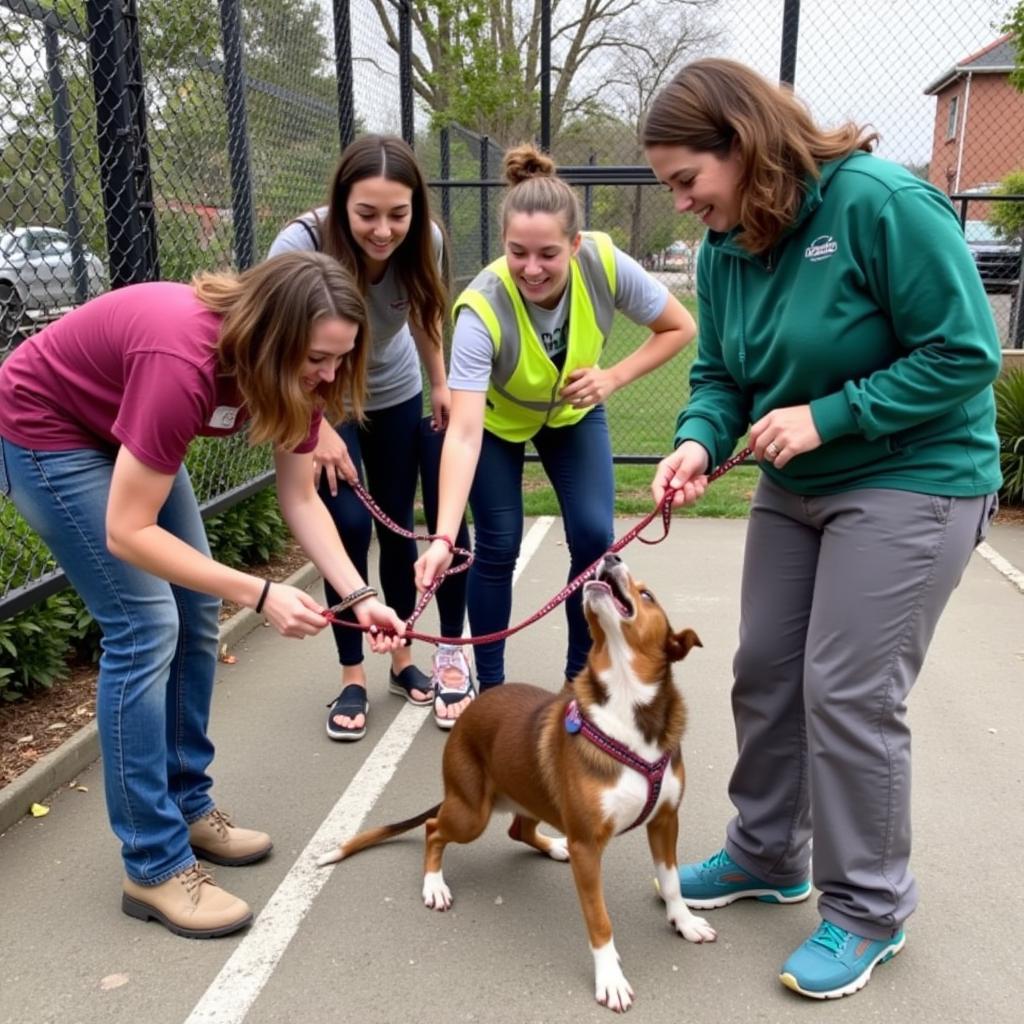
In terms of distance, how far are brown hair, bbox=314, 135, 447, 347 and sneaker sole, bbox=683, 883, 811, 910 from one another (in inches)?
96.7

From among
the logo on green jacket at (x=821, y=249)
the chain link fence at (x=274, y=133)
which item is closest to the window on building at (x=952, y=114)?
the chain link fence at (x=274, y=133)

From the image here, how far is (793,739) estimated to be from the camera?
9.44ft

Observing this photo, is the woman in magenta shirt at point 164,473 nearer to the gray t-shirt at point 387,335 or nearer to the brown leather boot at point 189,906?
the brown leather boot at point 189,906

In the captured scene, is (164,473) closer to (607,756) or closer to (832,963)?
(607,756)

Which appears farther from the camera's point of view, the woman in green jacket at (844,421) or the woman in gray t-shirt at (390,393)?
the woman in gray t-shirt at (390,393)

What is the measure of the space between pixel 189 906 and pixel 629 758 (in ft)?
4.56

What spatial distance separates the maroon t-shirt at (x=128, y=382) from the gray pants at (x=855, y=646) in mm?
1440

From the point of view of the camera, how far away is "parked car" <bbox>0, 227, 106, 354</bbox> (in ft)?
15.4

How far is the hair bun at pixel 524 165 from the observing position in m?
3.68

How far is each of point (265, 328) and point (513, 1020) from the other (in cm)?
189

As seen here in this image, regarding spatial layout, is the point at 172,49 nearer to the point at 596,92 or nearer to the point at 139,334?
the point at 139,334

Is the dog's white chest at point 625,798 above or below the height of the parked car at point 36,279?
below

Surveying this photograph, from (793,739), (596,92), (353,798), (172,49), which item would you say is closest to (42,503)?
(353,798)

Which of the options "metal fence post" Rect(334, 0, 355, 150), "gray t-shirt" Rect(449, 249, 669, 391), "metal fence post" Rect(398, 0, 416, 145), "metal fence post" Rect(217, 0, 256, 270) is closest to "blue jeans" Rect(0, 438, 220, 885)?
"gray t-shirt" Rect(449, 249, 669, 391)
